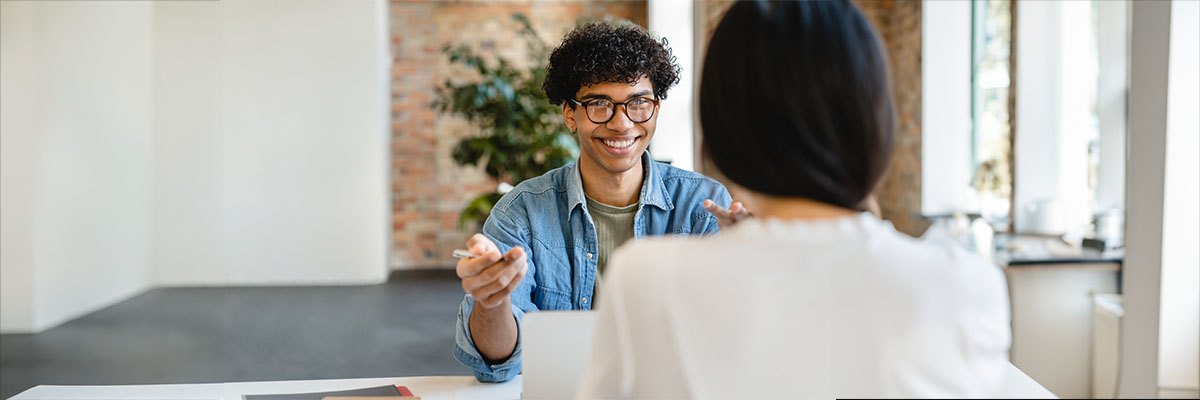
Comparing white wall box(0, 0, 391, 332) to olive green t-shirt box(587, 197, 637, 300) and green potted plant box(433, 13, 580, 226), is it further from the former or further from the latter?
olive green t-shirt box(587, 197, 637, 300)

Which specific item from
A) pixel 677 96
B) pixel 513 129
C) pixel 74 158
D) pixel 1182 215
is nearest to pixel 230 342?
pixel 74 158

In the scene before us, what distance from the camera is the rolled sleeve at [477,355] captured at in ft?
5.08

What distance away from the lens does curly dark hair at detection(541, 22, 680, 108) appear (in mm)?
1698

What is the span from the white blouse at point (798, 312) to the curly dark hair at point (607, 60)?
100 centimetres

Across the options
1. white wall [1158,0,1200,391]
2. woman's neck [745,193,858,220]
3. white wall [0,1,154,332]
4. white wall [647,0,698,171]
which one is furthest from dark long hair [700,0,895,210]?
white wall [647,0,698,171]

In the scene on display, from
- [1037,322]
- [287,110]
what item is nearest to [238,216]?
[287,110]

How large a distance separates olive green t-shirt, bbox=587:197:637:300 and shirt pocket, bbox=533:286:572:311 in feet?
0.42

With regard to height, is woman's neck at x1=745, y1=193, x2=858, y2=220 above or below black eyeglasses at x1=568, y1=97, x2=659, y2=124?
below

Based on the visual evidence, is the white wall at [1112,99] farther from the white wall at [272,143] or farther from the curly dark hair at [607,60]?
the white wall at [272,143]

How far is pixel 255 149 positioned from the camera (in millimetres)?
5434

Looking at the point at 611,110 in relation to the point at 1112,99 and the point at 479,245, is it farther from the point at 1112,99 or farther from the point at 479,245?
the point at 1112,99

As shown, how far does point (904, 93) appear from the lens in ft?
16.9

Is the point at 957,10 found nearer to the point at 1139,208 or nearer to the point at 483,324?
the point at 1139,208

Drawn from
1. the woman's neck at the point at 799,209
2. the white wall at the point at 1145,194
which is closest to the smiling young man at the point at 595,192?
the woman's neck at the point at 799,209
